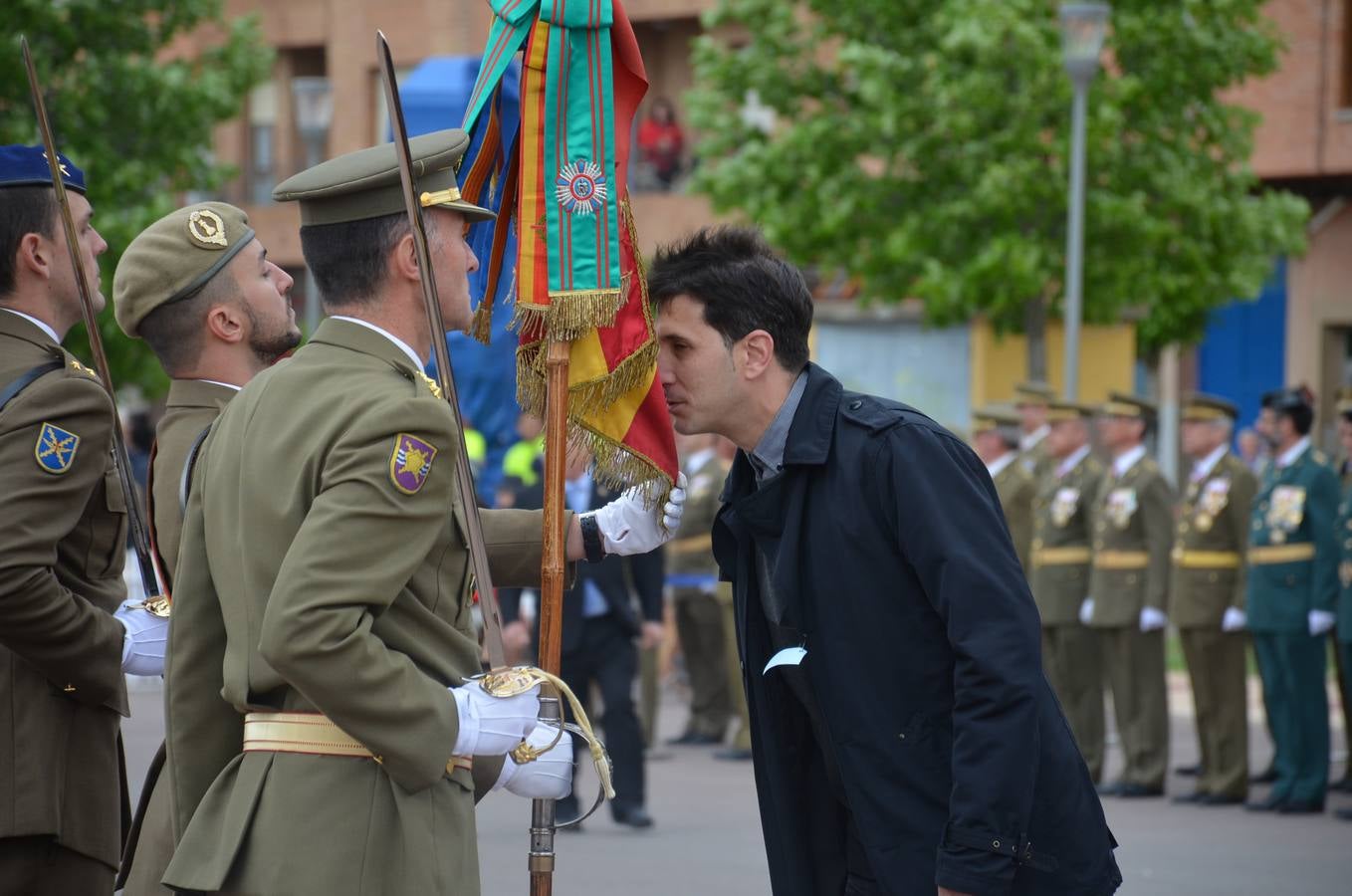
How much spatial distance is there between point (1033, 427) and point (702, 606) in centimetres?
269

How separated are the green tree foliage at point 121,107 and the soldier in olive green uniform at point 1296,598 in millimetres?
11603

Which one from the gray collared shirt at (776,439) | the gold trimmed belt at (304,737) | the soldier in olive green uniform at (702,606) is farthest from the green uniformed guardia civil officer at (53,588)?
the soldier in olive green uniform at (702,606)

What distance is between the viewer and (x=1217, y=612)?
10.8 meters

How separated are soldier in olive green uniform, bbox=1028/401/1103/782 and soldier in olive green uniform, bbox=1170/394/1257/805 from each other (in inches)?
25.2

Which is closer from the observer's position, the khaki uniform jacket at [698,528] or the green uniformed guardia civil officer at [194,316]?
the green uniformed guardia civil officer at [194,316]

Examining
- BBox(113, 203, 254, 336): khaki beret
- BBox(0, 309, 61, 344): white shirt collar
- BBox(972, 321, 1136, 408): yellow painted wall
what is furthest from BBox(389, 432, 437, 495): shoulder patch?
BBox(972, 321, 1136, 408): yellow painted wall

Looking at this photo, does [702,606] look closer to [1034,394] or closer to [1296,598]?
[1034,394]

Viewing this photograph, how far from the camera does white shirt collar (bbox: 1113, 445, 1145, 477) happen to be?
1123 cm

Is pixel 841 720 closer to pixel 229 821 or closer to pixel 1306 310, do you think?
pixel 229 821

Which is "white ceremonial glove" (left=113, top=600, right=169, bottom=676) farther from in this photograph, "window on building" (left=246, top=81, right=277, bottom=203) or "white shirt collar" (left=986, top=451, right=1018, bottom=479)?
"window on building" (left=246, top=81, right=277, bottom=203)

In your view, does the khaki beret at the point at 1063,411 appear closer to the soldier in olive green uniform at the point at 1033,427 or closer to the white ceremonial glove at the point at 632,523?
the soldier in olive green uniform at the point at 1033,427

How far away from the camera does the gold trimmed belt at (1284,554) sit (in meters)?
10.3

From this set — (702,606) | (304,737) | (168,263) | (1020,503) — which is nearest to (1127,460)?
(1020,503)

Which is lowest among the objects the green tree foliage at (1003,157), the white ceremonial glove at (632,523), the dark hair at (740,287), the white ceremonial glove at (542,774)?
the white ceremonial glove at (542,774)
